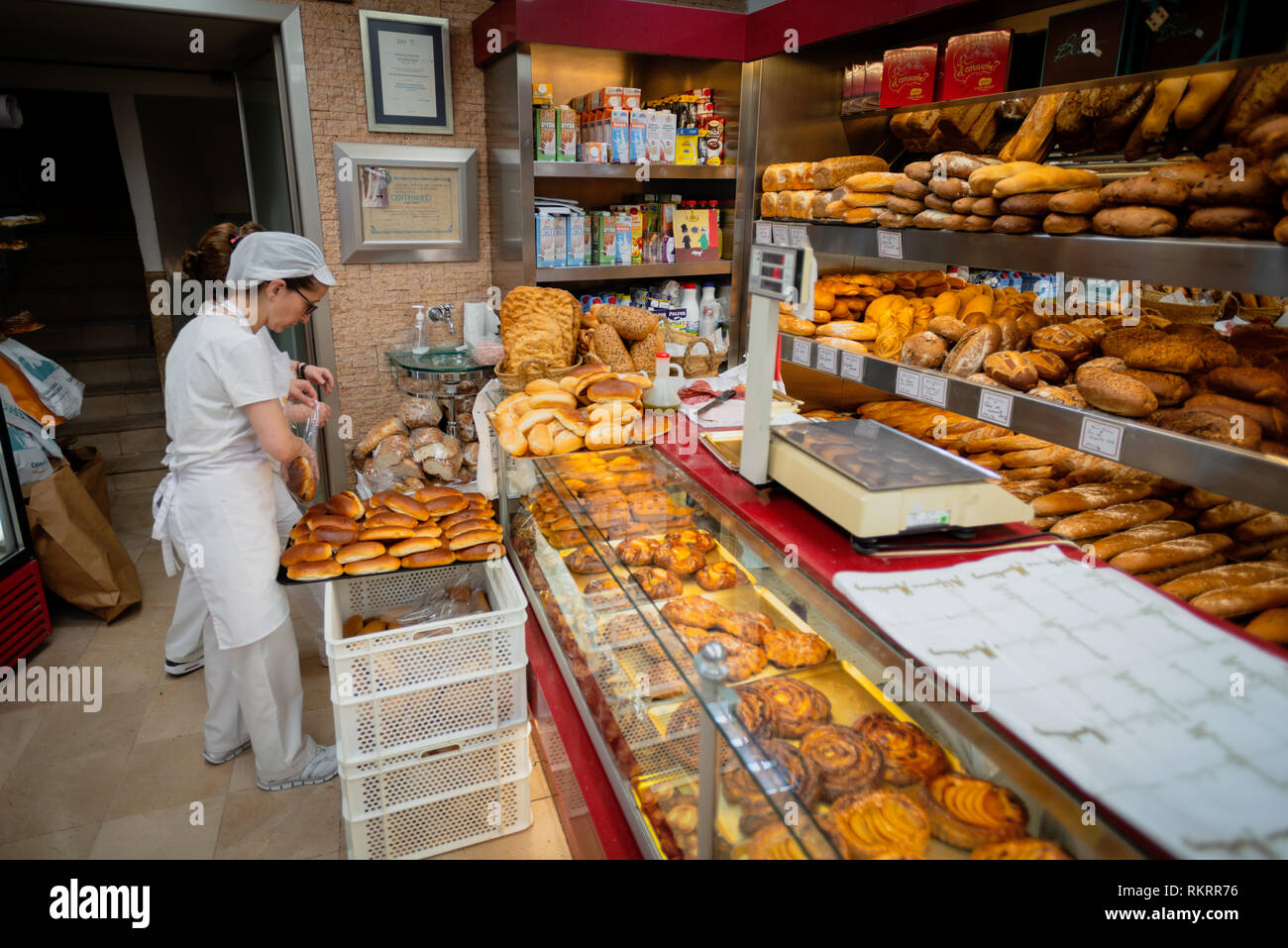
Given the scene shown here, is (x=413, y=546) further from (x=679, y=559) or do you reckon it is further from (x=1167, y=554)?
(x=1167, y=554)

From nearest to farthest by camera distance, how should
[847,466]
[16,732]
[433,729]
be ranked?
[847,466] < [433,729] < [16,732]

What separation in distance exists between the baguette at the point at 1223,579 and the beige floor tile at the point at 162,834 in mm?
2842

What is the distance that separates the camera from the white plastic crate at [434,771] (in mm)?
2207

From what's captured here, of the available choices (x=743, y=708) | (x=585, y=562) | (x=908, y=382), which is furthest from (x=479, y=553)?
(x=908, y=382)

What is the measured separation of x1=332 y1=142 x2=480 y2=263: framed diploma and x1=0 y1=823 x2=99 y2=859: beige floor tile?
2821mm

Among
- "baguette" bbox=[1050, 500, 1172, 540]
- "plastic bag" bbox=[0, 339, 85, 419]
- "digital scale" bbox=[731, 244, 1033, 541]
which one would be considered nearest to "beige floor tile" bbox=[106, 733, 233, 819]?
"plastic bag" bbox=[0, 339, 85, 419]

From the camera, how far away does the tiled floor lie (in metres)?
2.47

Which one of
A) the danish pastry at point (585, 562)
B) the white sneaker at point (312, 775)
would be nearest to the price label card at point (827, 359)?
the danish pastry at point (585, 562)

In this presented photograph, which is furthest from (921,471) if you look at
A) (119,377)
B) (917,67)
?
(119,377)

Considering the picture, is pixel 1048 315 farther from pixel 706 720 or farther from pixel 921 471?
pixel 706 720

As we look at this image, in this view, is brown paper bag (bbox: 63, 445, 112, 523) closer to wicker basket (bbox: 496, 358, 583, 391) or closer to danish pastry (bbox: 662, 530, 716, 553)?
wicker basket (bbox: 496, 358, 583, 391)

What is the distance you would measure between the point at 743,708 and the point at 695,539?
0.66m

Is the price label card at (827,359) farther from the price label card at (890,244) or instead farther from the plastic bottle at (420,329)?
the plastic bottle at (420,329)

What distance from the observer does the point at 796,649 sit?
1.61 meters
